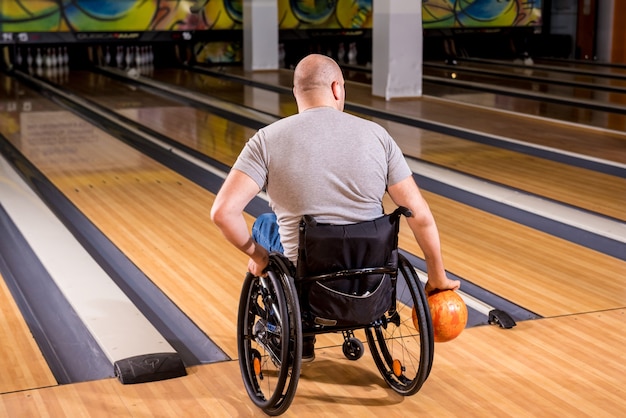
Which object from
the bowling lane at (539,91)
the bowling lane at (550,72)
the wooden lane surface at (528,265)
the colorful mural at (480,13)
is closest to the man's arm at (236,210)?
the wooden lane surface at (528,265)

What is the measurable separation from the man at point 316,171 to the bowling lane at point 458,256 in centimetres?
89

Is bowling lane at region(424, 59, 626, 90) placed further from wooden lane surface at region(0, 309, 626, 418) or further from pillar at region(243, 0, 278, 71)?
wooden lane surface at region(0, 309, 626, 418)

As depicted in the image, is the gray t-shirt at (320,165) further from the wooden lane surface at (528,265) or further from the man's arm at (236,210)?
the wooden lane surface at (528,265)

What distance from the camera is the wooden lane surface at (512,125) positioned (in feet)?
21.3

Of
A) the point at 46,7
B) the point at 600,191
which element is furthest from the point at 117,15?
the point at 600,191

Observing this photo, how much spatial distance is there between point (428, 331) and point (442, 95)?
24.0ft

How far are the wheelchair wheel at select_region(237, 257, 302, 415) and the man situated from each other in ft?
0.29

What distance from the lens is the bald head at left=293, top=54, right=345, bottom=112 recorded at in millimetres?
2342

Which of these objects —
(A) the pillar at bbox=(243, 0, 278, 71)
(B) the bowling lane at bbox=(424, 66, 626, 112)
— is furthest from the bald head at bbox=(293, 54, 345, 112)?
(A) the pillar at bbox=(243, 0, 278, 71)

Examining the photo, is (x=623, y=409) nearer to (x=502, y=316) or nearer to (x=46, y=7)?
(x=502, y=316)

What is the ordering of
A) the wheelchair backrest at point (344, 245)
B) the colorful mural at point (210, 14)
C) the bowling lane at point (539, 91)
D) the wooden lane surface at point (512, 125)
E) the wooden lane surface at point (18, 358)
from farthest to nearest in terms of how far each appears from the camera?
the colorful mural at point (210, 14), the bowling lane at point (539, 91), the wooden lane surface at point (512, 125), the wooden lane surface at point (18, 358), the wheelchair backrest at point (344, 245)

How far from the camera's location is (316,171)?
7.52 ft

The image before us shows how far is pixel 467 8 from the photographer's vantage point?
45.8 feet

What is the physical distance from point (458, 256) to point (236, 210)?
1912 mm
